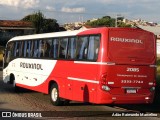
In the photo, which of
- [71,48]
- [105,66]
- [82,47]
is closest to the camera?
[105,66]

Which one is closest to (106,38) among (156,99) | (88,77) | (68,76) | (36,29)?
(88,77)

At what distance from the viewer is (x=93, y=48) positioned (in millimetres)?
13086

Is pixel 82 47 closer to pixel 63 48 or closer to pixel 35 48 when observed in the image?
pixel 63 48

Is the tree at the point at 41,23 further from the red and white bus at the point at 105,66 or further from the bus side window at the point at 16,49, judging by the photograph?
the red and white bus at the point at 105,66

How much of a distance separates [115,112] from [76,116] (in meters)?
1.71

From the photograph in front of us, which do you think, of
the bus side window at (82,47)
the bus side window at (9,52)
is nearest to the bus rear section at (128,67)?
the bus side window at (82,47)

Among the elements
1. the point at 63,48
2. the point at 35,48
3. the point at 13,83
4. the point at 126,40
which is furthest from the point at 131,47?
→ the point at 13,83

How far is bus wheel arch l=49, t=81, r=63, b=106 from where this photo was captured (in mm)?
15047

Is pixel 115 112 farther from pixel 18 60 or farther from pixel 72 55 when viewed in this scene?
pixel 18 60

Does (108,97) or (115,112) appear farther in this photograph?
(115,112)

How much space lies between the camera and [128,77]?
512 inches

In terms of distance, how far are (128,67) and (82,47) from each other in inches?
68.2

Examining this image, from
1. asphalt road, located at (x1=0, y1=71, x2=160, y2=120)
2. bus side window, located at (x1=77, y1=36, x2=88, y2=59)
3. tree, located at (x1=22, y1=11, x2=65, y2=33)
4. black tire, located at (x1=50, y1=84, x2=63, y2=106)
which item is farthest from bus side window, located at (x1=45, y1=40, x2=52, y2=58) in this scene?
tree, located at (x1=22, y1=11, x2=65, y2=33)

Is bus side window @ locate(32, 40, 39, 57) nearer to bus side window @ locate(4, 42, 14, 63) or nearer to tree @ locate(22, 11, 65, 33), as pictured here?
bus side window @ locate(4, 42, 14, 63)
